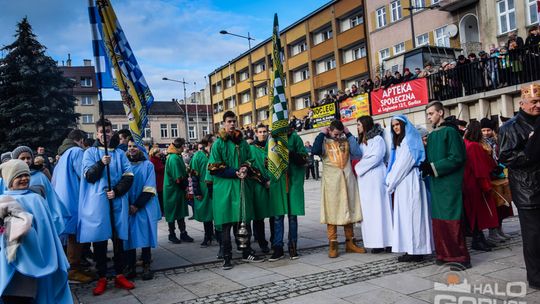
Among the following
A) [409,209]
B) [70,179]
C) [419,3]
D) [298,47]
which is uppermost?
[298,47]

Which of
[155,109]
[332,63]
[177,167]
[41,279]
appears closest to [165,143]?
[155,109]

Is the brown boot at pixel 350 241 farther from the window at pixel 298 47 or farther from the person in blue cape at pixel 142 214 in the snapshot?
the window at pixel 298 47

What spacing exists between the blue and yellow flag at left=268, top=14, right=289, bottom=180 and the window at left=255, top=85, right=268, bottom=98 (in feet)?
152

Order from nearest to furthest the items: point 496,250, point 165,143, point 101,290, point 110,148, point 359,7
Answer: point 101,290 → point 110,148 → point 496,250 → point 359,7 → point 165,143

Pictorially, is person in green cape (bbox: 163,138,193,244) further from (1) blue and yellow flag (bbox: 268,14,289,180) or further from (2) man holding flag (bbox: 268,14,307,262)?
(1) blue and yellow flag (bbox: 268,14,289,180)

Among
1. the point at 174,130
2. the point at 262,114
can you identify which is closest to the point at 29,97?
the point at 262,114

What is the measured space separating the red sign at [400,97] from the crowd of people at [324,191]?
1078 cm

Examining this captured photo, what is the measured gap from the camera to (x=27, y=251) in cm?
373

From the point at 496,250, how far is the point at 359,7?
33.5 meters

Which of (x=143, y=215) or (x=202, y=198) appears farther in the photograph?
(x=202, y=198)

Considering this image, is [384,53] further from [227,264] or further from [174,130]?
[174,130]

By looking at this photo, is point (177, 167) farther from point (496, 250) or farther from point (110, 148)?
point (496, 250)

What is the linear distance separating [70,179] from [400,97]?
15.6m

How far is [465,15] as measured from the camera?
2603cm
